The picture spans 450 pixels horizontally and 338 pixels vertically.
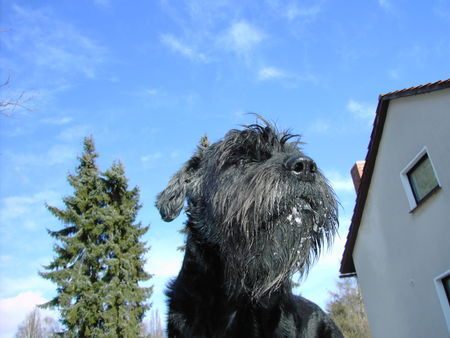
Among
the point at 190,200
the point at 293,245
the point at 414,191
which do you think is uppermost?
the point at 414,191

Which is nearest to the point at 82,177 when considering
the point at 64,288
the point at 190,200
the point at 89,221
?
the point at 89,221

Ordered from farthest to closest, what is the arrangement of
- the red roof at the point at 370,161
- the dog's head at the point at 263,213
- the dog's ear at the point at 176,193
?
the red roof at the point at 370,161, the dog's ear at the point at 176,193, the dog's head at the point at 263,213

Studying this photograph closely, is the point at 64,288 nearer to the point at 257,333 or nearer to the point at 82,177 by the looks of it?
the point at 82,177

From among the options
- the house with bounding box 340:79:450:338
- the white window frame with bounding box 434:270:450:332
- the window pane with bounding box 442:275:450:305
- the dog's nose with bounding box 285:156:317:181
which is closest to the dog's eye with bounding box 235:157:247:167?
the dog's nose with bounding box 285:156:317:181

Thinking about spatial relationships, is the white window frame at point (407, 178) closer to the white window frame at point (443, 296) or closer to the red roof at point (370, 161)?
the red roof at point (370, 161)

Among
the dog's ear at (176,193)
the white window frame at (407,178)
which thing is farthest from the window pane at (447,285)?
the dog's ear at (176,193)

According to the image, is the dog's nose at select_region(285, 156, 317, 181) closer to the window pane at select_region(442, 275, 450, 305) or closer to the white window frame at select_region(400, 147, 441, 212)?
the white window frame at select_region(400, 147, 441, 212)

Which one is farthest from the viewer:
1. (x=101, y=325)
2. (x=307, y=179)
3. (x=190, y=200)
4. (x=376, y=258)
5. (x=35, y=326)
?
(x=35, y=326)
